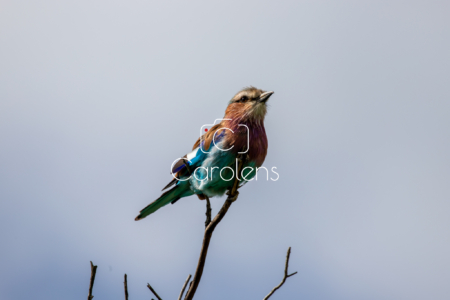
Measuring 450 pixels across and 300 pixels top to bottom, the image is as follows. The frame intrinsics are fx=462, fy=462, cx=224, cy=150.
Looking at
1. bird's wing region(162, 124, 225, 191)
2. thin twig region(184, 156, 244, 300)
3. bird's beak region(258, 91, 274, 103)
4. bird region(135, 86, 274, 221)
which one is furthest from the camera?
bird's beak region(258, 91, 274, 103)

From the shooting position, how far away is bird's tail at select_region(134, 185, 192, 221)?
6.22 meters

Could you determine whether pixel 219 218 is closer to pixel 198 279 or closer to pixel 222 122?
pixel 198 279

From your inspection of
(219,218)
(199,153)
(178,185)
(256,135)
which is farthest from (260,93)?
(219,218)

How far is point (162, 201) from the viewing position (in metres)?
6.29

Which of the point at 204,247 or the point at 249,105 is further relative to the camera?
the point at 249,105

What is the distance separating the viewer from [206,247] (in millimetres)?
4004

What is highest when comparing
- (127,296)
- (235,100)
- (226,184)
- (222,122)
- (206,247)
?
(235,100)

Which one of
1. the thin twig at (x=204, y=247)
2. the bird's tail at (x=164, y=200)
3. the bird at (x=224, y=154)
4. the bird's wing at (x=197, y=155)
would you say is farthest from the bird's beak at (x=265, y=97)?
the thin twig at (x=204, y=247)

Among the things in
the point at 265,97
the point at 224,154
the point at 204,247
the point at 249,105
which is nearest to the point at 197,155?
the point at 224,154

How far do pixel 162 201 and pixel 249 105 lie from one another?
177cm

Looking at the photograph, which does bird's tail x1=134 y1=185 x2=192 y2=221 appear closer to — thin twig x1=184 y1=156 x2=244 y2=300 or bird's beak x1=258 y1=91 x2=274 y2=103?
bird's beak x1=258 y1=91 x2=274 y2=103

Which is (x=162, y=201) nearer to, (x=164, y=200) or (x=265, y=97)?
(x=164, y=200)

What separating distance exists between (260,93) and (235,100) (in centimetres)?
38

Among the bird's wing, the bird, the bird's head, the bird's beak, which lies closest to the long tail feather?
the bird
